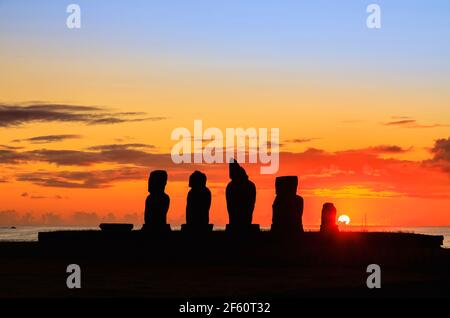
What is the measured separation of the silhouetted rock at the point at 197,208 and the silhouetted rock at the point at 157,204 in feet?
3.14

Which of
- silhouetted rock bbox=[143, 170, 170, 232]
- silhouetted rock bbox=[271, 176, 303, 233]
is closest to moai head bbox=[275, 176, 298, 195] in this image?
silhouetted rock bbox=[271, 176, 303, 233]

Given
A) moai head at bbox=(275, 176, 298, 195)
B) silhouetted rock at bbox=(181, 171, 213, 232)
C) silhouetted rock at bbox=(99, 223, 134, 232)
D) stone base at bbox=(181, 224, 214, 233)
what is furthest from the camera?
moai head at bbox=(275, 176, 298, 195)

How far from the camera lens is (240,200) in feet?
107

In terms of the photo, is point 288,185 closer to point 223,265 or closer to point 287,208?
point 287,208

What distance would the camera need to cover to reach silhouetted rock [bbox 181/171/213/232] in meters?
32.3

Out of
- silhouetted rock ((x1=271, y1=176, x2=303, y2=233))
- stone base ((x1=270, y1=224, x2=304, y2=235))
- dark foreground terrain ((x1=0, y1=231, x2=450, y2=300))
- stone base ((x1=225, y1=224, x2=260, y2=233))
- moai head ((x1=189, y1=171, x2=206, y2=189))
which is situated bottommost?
dark foreground terrain ((x1=0, y1=231, x2=450, y2=300))

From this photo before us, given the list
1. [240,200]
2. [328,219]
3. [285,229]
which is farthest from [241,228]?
[328,219]

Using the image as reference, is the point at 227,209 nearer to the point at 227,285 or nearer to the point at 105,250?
the point at 105,250

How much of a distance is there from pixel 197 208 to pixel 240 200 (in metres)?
1.75

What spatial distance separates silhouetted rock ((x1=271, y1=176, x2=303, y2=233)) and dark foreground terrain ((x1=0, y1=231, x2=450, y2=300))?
2.07 m

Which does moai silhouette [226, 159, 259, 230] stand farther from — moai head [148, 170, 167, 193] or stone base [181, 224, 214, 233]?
moai head [148, 170, 167, 193]

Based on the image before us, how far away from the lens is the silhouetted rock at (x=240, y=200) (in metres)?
32.4

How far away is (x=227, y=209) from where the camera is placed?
32656mm

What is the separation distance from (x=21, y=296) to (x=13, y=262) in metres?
10.5
